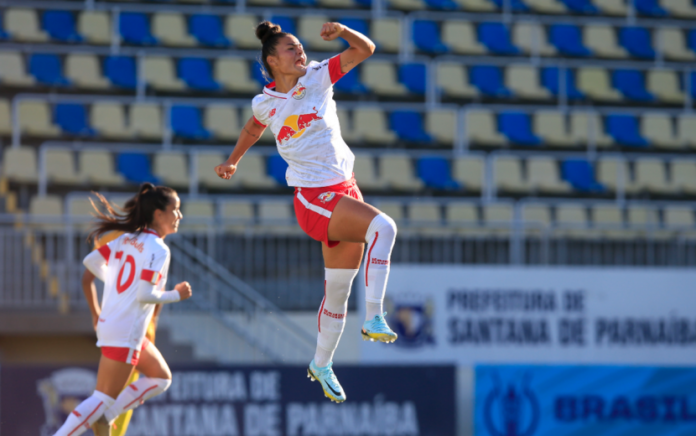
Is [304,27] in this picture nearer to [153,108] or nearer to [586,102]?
[153,108]

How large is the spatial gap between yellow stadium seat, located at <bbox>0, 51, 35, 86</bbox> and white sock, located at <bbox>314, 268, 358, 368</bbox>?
966 cm

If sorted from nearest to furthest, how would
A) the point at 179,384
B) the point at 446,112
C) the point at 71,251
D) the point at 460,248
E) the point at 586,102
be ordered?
the point at 179,384, the point at 71,251, the point at 460,248, the point at 446,112, the point at 586,102

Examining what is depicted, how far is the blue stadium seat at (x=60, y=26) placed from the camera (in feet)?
44.7

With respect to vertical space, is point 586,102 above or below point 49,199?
above

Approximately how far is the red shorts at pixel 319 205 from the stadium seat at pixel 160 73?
916 centimetres

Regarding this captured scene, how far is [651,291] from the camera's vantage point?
36.4 feet

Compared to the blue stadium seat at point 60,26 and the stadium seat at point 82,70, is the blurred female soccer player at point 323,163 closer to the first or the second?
the stadium seat at point 82,70

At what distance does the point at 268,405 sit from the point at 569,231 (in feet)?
15.3

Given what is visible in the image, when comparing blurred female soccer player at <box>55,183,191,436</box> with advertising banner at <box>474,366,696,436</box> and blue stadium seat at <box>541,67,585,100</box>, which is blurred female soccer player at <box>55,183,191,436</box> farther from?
blue stadium seat at <box>541,67,585,100</box>

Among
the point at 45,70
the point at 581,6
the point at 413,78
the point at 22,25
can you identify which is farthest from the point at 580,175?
the point at 22,25

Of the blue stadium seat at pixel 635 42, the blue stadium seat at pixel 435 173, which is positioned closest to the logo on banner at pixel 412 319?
the blue stadium seat at pixel 435 173

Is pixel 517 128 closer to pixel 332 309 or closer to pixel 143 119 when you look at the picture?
pixel 143 119

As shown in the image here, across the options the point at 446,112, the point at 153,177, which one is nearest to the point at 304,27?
the point at 446,112

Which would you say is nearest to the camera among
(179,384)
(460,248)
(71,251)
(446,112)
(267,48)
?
(267,48)
